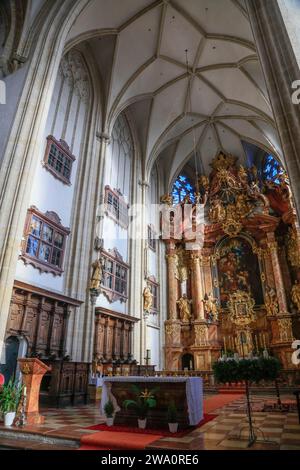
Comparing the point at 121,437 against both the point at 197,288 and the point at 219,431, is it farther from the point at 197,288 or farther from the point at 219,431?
the point at 197,288

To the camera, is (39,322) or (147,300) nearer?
(39,322)

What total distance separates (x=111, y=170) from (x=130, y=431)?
41.9ft

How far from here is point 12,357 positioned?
888 cm

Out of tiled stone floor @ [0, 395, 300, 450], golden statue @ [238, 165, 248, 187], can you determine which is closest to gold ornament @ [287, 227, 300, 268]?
golden statue @ [238, 165, 248, 187]

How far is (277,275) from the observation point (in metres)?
17.6

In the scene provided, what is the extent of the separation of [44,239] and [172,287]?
434 inches

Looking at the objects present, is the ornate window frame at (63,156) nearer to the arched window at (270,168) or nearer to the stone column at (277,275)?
the stone column at (277,275)

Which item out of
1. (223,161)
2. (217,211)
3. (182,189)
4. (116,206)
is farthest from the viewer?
(182,189)

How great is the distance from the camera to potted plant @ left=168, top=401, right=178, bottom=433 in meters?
5.50

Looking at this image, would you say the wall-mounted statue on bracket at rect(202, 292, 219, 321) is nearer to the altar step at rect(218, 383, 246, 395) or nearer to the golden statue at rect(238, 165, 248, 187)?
the altar step at rect(218, 383, 246, 395)

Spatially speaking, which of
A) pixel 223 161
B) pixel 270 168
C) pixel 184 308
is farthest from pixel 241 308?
pixel 223 161
